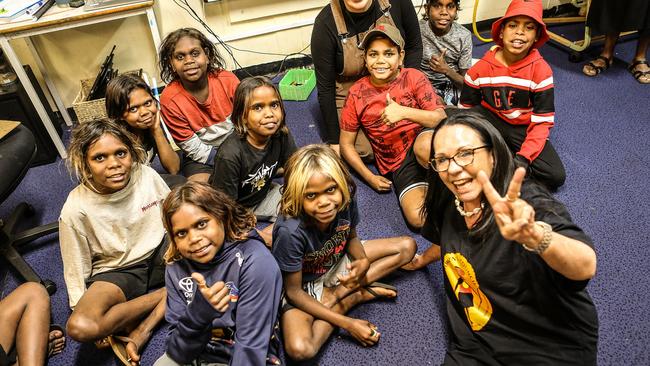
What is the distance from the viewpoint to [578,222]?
1908 mm

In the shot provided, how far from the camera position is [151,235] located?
→ 1.66 metres

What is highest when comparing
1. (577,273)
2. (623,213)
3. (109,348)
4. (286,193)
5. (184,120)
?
(577,273)

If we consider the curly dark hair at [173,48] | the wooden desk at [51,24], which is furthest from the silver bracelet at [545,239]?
the wooden desk at [51,24]

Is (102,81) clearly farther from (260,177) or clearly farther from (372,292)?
(372,292)

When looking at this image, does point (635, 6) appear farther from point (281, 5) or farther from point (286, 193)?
point (286, 193)

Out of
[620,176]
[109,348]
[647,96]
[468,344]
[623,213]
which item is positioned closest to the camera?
[468,344]

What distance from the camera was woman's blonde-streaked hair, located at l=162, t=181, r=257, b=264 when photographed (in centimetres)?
125

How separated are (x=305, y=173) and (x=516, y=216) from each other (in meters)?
0.64

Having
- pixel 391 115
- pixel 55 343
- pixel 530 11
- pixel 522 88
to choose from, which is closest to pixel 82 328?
pixel 55 343

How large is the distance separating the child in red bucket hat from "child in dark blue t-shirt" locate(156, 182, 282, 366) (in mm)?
1227

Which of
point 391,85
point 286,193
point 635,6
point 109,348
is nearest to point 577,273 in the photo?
point 286,193

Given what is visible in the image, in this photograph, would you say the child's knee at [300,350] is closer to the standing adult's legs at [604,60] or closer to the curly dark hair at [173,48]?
the curly dark hair at [173,48]

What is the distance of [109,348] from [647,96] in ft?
10.4

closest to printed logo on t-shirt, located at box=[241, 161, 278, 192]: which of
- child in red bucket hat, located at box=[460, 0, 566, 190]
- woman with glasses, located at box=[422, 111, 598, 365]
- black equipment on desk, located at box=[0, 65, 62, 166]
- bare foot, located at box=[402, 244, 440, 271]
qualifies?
bare foot, located at box=[402, 244, 440, 271]
